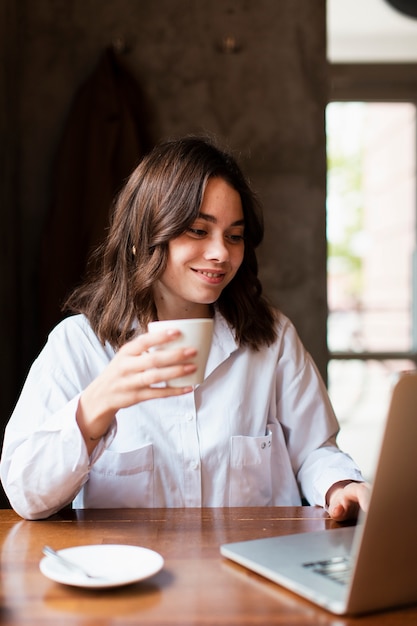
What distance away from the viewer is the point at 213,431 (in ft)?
5.25

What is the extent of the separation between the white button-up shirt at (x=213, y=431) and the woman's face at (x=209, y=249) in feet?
0.56

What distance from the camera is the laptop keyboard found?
912 mm

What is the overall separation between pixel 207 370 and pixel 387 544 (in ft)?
2.89

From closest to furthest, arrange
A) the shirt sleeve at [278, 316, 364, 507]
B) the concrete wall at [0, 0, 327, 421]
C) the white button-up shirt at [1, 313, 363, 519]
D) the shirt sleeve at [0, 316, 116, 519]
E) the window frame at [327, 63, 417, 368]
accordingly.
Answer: the shirt sleeve at [0, 316, 116, 519]
the white button-up shirt at [1, 313, 363, 519]
the shirt sleeve at [278, 316, 364, 507]
the concrete wall at [0, 0, 327, 421]
the window frame at [327, 63, 417, 368]

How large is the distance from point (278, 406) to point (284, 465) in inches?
5.2

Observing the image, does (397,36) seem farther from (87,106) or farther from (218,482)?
(218,482)

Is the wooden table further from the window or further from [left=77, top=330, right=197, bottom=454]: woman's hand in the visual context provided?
the window

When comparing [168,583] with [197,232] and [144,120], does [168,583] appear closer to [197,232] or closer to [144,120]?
[197,232]

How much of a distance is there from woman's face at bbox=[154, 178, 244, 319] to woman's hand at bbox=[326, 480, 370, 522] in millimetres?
500

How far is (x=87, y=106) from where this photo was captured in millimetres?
2900

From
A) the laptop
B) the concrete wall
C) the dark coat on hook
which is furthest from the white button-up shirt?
the concrete wall

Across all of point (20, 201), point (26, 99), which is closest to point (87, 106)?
point (26, 99)

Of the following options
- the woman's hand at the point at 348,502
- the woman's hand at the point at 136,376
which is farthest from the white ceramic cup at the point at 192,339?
the woman's hand at the point at 348,502

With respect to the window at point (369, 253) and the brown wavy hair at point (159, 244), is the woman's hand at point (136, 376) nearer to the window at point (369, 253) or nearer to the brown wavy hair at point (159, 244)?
the brown wavy hair at point (159, 244)
